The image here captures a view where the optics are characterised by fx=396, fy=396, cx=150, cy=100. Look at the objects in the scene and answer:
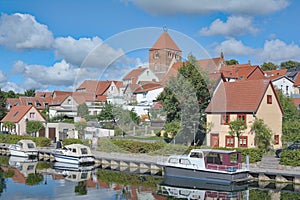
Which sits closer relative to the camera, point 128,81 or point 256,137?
point 128,81

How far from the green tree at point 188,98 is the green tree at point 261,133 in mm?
5377

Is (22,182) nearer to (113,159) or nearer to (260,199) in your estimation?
(113,159)

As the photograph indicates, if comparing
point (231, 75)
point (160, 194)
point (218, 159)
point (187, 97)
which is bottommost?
point (160, 194)

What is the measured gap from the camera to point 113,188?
27.7 m

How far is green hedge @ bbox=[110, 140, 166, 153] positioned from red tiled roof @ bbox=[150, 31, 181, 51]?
29.8ft

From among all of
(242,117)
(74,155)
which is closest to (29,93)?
(74,155)

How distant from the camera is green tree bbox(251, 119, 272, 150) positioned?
3578 cm

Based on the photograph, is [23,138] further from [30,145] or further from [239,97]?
[239,97]

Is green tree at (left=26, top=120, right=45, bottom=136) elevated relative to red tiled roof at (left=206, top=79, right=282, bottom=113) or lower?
lower

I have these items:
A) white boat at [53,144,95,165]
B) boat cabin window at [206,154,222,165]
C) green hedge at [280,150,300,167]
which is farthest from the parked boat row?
green hedge at [280,150,300,167]

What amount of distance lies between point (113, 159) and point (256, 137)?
13.3 meters

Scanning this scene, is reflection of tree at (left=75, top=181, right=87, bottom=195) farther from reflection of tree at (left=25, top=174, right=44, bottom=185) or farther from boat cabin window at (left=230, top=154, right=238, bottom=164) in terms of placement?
boat cabin window at (left=230, top=154, right=238, bottom=164)

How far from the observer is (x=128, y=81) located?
3369 centimetres

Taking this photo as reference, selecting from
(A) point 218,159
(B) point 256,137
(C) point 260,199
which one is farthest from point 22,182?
(B) point 256,137
